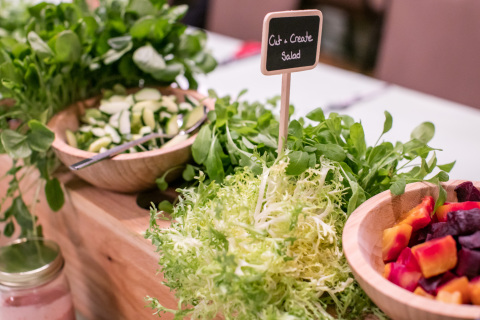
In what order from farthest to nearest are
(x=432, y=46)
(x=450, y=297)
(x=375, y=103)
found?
(x=432, y=46) → (x=375, y=103) → (x=450, y=297)

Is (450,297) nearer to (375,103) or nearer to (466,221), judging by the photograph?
(466,221)

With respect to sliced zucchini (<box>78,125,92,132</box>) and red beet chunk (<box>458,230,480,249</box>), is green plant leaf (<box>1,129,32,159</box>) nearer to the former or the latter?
sliced zucchini (<box>78,125,92,132</box>)

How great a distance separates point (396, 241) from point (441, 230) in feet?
0.19

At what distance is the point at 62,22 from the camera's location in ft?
3.75

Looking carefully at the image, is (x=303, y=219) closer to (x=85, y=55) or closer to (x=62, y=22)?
(x=85, y=55)

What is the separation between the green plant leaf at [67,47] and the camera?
97cm

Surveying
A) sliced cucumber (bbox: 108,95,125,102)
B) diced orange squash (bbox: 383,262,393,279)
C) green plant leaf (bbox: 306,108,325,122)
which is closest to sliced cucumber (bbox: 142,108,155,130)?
sliced cucumber (bbox: 108,95,125,102)

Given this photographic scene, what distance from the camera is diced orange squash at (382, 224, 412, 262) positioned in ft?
2.16

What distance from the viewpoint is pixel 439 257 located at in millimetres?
593

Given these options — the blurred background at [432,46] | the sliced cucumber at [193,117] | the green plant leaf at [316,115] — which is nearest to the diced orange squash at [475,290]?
the green plant leaf at [316,115]

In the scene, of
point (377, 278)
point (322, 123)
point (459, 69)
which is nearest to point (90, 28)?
point (322, 123)

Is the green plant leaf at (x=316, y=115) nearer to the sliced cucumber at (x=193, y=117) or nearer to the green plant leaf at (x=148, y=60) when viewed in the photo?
the sliced cucumber at (x=193, y=117)

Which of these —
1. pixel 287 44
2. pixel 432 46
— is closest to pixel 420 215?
pixel 287 44

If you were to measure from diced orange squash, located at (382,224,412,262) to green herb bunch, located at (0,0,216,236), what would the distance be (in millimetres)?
625
